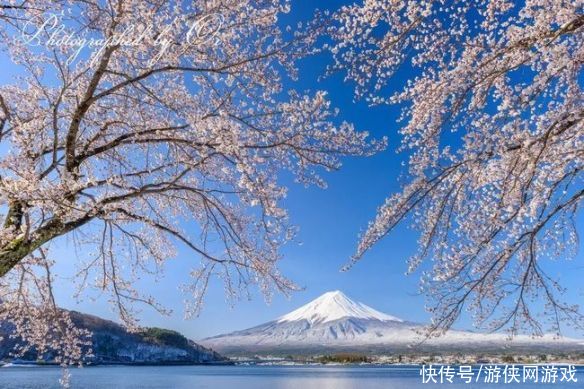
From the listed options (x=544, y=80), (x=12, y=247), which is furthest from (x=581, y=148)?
(x=12, y=247)

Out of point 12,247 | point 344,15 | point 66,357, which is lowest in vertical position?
point 66,357

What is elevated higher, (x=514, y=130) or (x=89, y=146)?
(x=89, y=146)

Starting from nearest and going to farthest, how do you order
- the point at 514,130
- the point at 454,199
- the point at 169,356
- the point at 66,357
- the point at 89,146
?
the point at 514,130
the point at 454,199
the point at 89,146
the point at 66,357
the point at 169,356

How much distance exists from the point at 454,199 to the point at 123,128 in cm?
288

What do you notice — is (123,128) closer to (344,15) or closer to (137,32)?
(137,32)

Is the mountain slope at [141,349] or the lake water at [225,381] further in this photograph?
the mountain slope at [141,349]

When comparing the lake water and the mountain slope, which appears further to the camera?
the mountain slope

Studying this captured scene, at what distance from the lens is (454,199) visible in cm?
390

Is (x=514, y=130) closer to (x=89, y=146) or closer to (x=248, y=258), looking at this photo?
(x=248, y=258)

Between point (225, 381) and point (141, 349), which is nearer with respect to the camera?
point (225, 381)

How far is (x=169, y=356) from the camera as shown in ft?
257

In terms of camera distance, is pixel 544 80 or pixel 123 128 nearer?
pixel 544 80

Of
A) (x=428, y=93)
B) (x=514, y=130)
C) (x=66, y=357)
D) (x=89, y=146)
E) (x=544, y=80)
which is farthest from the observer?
(x=66, y=357)

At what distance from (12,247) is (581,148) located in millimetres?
3872
